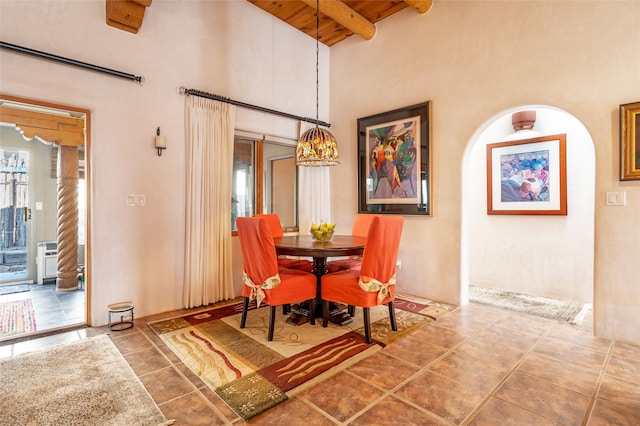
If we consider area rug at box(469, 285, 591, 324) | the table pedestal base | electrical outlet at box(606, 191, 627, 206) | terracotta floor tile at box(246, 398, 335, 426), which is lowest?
terracotta floor tile at box(246, 398, 335, 426)

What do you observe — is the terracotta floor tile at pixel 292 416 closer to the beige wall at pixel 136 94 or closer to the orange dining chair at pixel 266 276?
the orange dining chair at pixel 266 276

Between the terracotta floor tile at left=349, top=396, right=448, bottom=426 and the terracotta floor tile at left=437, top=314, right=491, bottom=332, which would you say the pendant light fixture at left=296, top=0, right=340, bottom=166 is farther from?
the terracotta floor tile at left=349, top=396, right=448, bottom=426

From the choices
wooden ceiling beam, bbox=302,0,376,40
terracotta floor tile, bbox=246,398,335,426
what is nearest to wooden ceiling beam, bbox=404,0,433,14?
wooden ceiling beam, bbox=302,0,376,40

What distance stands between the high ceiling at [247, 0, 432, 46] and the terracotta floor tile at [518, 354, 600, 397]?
378 cm

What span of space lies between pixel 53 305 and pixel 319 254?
11.0ft

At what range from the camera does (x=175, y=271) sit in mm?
3494

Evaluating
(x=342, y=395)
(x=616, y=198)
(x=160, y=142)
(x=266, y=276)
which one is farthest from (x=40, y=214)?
(x=616, y=198)

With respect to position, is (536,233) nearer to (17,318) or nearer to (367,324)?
(367,324)

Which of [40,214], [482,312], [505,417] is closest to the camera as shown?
[505,417]

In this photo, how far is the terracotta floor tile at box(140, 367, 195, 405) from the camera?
76.1 inches

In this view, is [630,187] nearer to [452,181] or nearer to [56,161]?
[452,181]

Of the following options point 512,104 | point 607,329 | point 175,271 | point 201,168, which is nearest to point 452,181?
point 512,104

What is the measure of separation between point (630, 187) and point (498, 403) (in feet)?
6.99

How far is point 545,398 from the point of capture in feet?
6.28
